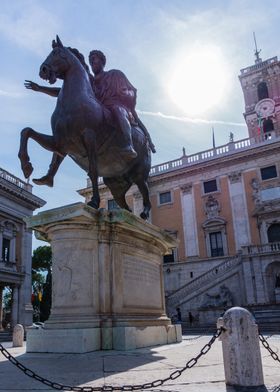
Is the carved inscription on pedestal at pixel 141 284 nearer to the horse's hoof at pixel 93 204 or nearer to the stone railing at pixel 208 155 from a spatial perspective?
the horse's hoof at pixel 93 204

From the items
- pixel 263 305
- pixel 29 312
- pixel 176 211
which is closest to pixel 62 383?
pixel 263 305

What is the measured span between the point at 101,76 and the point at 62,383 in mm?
6102

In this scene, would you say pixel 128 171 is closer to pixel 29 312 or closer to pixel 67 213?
pixel 67 213

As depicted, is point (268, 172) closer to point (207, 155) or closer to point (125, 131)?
point (207, 155)

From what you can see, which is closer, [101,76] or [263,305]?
[101,76]

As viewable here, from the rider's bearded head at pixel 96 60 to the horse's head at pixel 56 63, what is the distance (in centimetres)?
95

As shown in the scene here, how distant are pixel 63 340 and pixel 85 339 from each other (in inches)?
13.3

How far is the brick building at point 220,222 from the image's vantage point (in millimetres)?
28078

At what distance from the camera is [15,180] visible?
3359 cm

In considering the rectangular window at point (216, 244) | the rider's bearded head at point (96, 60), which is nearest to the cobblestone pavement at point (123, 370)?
the rider's bearded head at point (96, 60)

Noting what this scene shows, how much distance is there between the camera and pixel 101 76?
26.8 feet

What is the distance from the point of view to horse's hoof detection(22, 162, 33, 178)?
7.16m

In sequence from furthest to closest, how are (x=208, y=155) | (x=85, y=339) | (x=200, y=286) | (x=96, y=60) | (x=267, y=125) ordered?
(x=267, y=125) < (x=208, y=155) < (x=200, y=286) < (x=96, y=60) < (x=85, y=339)

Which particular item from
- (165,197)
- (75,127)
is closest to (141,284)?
(75,127)
